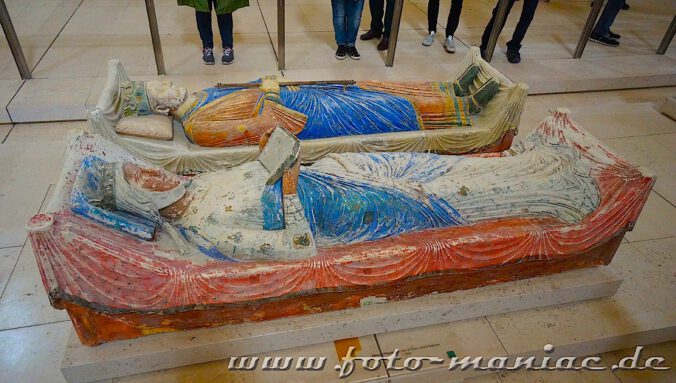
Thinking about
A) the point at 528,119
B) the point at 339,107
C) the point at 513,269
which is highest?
the point at 339,107

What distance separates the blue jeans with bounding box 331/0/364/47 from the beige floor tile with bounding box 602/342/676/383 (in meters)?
3.94

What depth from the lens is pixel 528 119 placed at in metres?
4.93

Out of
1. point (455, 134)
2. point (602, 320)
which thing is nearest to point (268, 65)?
point (455, 134)

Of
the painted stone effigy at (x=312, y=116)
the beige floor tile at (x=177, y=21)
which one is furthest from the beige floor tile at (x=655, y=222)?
the beige floor tile at (x=177, y=21)

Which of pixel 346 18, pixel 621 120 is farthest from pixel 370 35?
pixel 621 120

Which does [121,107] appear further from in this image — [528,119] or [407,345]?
[528,119]

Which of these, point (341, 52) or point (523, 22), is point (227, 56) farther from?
point (523, 22)

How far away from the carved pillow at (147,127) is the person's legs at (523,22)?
425cm

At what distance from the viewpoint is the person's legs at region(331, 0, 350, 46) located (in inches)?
202

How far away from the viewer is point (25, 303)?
279 cm

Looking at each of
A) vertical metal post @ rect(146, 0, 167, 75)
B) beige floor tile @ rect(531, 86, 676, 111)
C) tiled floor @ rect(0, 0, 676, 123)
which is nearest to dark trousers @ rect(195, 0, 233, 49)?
tiled floor @ rect(0, 0, 676, 123)

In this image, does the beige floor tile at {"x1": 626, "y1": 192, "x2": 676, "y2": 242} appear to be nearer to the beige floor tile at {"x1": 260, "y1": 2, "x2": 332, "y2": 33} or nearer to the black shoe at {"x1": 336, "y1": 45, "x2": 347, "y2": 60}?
the black shoe at {"x1": 336, "y1": 45, "x2": 347, "y2": 60}

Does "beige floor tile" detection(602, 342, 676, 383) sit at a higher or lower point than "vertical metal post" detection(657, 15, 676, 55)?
lower

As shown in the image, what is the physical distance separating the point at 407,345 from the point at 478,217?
81cm
